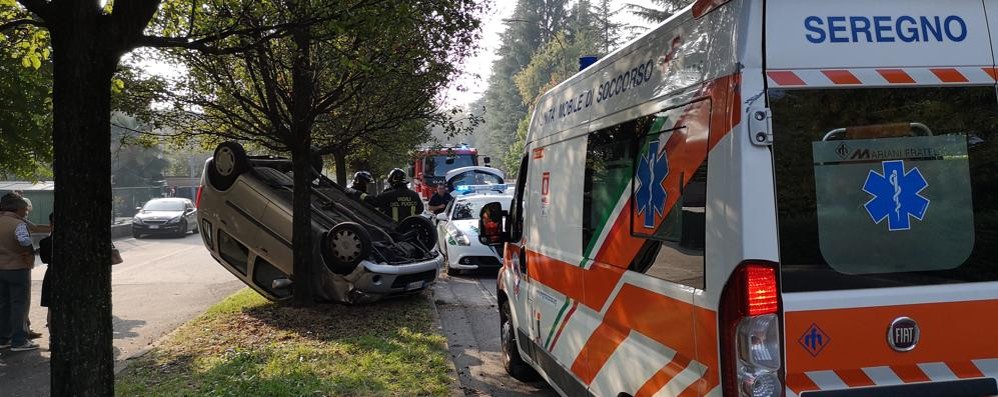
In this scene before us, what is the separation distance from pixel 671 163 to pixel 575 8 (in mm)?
67115

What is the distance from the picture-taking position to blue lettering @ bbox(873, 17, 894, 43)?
2.66m

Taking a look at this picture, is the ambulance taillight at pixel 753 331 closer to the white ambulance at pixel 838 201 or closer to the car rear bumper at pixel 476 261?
the white ambulance at pixel 838 201

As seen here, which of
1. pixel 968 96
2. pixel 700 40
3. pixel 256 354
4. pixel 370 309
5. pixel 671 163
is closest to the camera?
pixel 968 96

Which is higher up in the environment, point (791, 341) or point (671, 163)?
point (671, 163)

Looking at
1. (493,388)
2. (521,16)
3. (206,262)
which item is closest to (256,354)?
(493,388)

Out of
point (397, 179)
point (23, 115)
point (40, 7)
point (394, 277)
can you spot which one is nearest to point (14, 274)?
point (23, 115)

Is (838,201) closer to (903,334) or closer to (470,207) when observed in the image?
(903,334)

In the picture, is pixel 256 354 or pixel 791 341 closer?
pixel 791 341

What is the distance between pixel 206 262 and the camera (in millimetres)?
16719

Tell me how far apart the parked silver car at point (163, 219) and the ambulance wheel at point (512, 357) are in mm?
20784

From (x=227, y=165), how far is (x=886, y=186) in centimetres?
789

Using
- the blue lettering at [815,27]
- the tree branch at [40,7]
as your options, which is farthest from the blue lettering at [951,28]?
the tree branch at [40,7]

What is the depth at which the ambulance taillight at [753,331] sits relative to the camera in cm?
253

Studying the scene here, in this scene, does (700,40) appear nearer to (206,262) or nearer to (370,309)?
(370,309)
